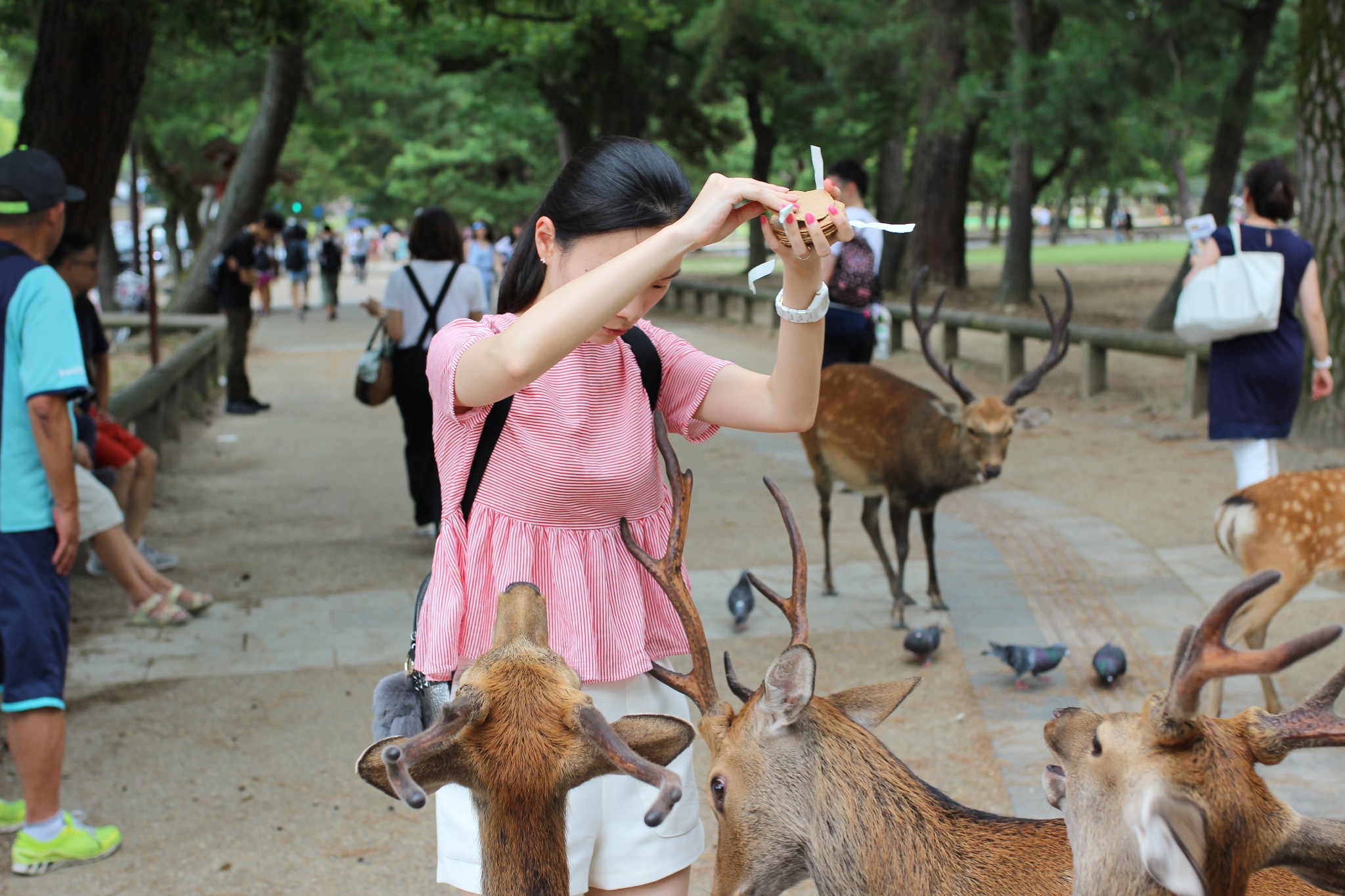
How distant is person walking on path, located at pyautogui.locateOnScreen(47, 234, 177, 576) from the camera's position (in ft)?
22.7

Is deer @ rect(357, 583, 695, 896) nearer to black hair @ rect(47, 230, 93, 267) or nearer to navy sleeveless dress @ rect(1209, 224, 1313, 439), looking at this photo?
navy sleeveless dress @ rect(1209, 224, 1313, 439)

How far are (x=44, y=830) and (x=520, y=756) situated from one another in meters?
2.78

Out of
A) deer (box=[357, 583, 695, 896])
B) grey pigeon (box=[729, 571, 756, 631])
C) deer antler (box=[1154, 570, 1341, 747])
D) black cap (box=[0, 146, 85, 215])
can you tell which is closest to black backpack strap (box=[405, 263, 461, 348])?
grey pigeon (box=[729, 571, 756, 631])

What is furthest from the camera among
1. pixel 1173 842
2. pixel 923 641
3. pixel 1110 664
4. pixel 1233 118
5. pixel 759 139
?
pixel 759 139

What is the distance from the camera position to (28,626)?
3896 millimetres

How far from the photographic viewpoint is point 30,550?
3941mm

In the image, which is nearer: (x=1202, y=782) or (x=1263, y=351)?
(x=1202, y=782)

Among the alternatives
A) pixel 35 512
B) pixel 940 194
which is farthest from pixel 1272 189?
pixel 940 194

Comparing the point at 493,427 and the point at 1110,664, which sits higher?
the point at 493,427

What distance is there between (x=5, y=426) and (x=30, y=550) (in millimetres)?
386

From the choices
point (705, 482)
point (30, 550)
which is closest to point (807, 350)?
point (30, 550)

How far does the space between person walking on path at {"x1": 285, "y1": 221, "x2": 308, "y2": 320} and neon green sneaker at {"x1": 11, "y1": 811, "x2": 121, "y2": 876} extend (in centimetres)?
2355

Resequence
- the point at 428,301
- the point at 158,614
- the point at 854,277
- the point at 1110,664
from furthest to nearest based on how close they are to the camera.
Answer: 1. the point at 854,277
2. the point at 428,301
3. the point at 158,614
4. the point at 1110,664

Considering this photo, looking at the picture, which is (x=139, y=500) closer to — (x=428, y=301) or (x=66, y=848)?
(x=428, y=301)
